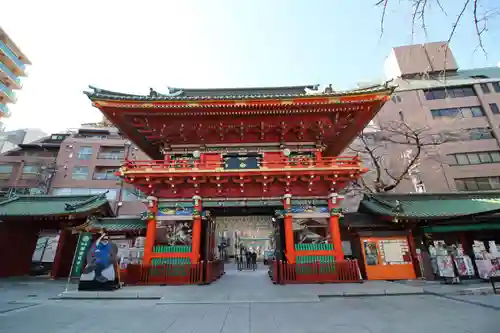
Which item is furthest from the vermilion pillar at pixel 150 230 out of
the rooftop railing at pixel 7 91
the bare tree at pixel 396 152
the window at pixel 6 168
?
the rooftop railing at pixel 7 91

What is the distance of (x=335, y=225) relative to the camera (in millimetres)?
11609

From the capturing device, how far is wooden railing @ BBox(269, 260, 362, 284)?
34.8ft

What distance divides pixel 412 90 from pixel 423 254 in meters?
28.4

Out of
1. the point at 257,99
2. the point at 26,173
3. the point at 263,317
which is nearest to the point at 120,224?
the point at 257,99

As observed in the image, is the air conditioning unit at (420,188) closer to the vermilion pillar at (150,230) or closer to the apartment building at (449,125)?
the apartment building at (449,125)

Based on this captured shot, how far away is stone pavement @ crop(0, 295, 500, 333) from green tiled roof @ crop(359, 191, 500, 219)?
17.5ft

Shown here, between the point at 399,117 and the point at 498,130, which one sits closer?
the point at 498,130

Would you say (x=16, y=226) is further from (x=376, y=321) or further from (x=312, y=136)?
(x=376, y=321)

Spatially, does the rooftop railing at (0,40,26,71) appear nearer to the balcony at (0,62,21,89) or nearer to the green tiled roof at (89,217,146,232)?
the balcony at (0,62,21,89)

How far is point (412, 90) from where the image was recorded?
3197 cm

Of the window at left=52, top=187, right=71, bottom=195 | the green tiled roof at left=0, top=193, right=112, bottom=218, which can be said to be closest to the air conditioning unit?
the green tiled roof at left=0, top=193, right=112, bottom=218

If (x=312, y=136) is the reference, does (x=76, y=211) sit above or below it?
below

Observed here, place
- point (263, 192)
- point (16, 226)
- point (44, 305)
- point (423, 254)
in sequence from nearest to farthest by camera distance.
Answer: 1. point (44, 305)
2. point (423, 254)
3. point (263, 192)
4. point (16, 226)

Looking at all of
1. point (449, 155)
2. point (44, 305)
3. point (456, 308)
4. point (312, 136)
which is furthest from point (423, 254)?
point (449, 155)
